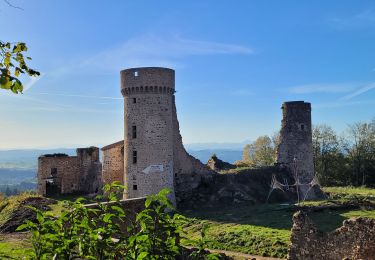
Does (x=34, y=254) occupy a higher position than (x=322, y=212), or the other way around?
(x=34, y=254)

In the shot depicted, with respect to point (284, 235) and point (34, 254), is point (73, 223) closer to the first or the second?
point (34, 254)

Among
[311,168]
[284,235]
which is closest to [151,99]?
[284,235]

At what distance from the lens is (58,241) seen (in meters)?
5.19

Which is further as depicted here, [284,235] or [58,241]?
[284,235]

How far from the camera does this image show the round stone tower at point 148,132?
3086 centimetres

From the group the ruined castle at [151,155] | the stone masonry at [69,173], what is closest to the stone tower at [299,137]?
the ruined castle at [151,155]

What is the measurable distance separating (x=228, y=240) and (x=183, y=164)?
12.9m

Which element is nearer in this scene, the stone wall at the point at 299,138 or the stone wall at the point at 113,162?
the stone wall at the point at 299,138

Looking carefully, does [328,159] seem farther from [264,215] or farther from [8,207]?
[8,207]

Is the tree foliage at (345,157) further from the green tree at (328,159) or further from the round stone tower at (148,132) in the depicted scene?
the round stone tower at (148,132)

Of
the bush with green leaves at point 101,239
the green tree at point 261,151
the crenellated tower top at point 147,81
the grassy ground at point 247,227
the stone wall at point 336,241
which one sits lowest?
the grassy ground at point 247,227

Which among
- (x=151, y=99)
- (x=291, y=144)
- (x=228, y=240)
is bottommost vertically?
(x=228, y=240)

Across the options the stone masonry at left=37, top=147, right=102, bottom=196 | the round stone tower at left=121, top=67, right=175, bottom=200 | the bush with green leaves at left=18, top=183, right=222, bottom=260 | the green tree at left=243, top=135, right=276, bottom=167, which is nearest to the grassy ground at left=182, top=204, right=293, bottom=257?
the round stone tower at left=121, top=67, right=175, bottom=200

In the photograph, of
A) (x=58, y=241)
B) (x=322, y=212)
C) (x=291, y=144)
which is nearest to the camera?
(x=58, y=241)
